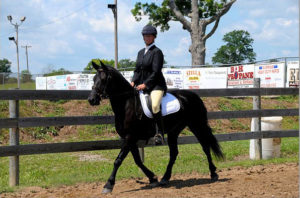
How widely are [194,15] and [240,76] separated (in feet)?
23.1

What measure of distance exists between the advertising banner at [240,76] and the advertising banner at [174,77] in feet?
10.4

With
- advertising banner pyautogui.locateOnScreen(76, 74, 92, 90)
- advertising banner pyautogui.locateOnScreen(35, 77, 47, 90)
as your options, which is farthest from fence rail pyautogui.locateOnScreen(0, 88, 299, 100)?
advertising banner pyautogui.locateOnScreen(35, 77, 47, 90)

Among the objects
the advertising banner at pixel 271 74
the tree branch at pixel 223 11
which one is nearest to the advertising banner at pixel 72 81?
the tree branch at pixel 223 11

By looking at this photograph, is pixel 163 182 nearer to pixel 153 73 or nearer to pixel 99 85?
pixel 153 73

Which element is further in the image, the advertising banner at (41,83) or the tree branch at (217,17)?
the advertising banner at (41,83)

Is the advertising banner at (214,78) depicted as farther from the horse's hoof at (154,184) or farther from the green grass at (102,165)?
the horse's hoof at (154,184)

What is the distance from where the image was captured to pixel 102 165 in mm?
9297

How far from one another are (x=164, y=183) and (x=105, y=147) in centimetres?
142

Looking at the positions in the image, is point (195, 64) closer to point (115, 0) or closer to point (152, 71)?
point (115, 0)

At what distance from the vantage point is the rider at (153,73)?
6.40 meters

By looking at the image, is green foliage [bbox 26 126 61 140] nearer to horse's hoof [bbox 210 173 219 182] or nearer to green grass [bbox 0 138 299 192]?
green grass [bbox 0 138 299 192]

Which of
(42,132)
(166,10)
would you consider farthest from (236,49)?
(42,132)

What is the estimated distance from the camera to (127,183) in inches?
274

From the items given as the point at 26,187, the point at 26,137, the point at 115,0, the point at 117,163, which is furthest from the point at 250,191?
the point at 115,0
